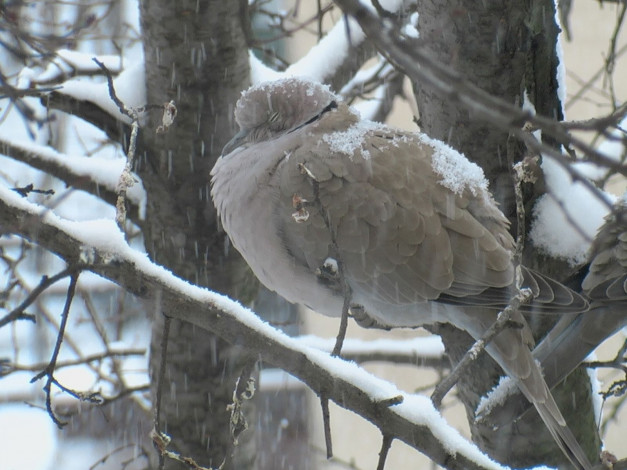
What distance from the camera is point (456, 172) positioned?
2285mm

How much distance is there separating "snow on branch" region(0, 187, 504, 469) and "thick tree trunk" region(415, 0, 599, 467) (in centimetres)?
103

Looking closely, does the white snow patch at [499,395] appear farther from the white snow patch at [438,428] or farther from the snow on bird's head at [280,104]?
the snow on bird's head at [280,104]

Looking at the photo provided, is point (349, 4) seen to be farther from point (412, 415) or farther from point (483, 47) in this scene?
point (483, 47)

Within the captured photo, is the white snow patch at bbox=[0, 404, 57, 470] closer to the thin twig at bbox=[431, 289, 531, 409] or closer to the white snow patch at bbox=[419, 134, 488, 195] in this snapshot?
the white snow patch at bbox=[419, 134, 488, 195]

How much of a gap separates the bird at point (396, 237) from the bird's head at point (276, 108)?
0.22m

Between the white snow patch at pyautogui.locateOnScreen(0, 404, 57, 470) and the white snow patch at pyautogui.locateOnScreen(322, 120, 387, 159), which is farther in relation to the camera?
the white snow patch at pyautogui.locateOnScreen(0, 404, 57, 470)

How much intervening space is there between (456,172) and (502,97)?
375mm

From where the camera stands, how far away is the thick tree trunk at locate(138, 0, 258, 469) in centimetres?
296

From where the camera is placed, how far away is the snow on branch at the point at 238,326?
1.48 meters

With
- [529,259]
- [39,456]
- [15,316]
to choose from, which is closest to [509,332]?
[529,259]

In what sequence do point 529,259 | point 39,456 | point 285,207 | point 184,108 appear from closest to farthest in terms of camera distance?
point 285,207 → point 529,259 → point 184,108 → point 39,456

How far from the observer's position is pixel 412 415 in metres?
1.60

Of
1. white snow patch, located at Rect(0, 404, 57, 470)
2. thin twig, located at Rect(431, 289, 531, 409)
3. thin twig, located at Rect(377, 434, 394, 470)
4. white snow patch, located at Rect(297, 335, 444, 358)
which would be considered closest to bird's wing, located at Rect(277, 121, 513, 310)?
thin twig, located at Rect(431, 289, 531, 409)

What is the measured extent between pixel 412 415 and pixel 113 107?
1.96 metres
